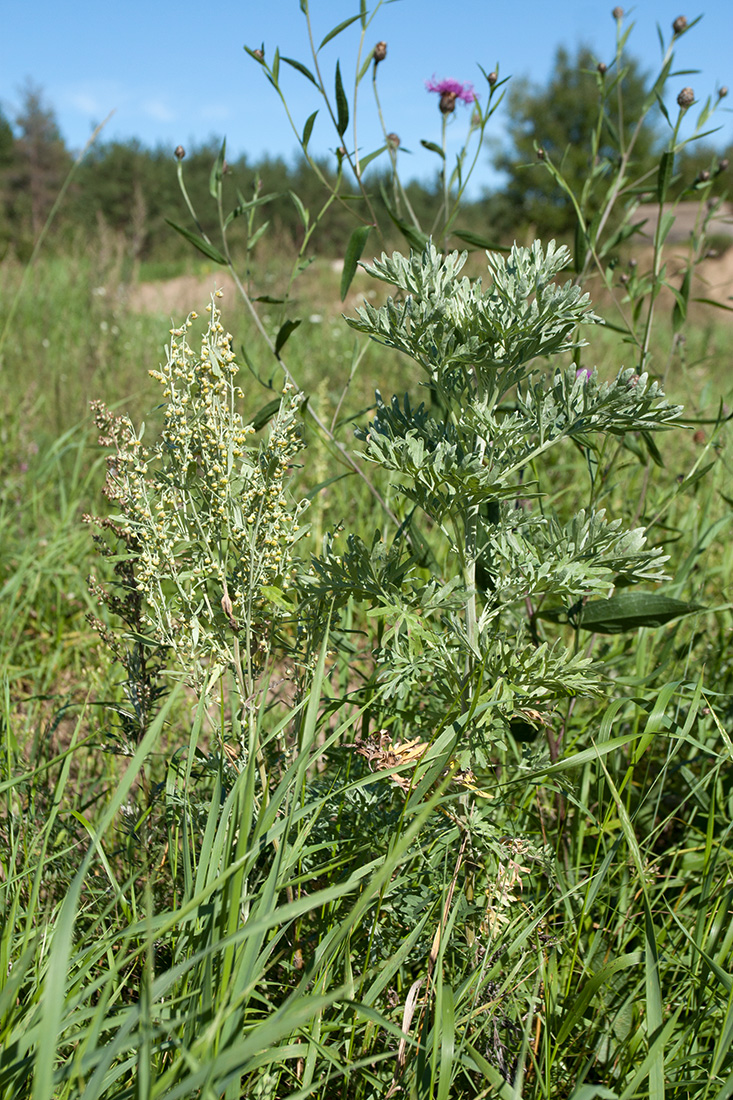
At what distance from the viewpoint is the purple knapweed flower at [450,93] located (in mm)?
1913

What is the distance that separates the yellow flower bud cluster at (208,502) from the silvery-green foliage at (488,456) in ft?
0.41

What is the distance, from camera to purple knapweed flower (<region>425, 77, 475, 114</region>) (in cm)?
191

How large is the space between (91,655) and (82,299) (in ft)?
17.0

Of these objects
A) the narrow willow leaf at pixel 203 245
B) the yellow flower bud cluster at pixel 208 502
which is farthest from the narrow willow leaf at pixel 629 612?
the narrow willow leaf at pixel 203 245

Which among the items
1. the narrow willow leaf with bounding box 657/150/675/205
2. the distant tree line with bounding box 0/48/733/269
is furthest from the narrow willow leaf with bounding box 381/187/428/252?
the distant tree line with bounding box 0/48/733/269

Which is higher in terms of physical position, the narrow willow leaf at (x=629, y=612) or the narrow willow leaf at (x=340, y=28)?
the narrow willow leaf at (x=340, y=28)

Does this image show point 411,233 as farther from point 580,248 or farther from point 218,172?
point 218,172

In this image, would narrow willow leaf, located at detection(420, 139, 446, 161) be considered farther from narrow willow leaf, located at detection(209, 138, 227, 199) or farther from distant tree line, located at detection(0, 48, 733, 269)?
distant tree line, located at detection(0, 48, 733, 269)

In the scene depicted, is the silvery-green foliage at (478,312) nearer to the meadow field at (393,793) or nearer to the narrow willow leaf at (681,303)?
the meadow field at (393,793)

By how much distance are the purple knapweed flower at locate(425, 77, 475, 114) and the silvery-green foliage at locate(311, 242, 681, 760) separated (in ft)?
3.11

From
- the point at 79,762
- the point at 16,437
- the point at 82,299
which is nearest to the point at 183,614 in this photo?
the point at 79,762

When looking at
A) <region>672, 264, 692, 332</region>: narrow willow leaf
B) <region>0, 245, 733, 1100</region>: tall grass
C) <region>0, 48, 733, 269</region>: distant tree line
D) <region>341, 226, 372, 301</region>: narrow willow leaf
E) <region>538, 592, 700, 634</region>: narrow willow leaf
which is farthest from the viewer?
<region>0, 48, 733, 269</region>: distant tree line

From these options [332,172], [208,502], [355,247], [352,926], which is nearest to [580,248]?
[355,247]

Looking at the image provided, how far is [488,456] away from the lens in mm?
1269
